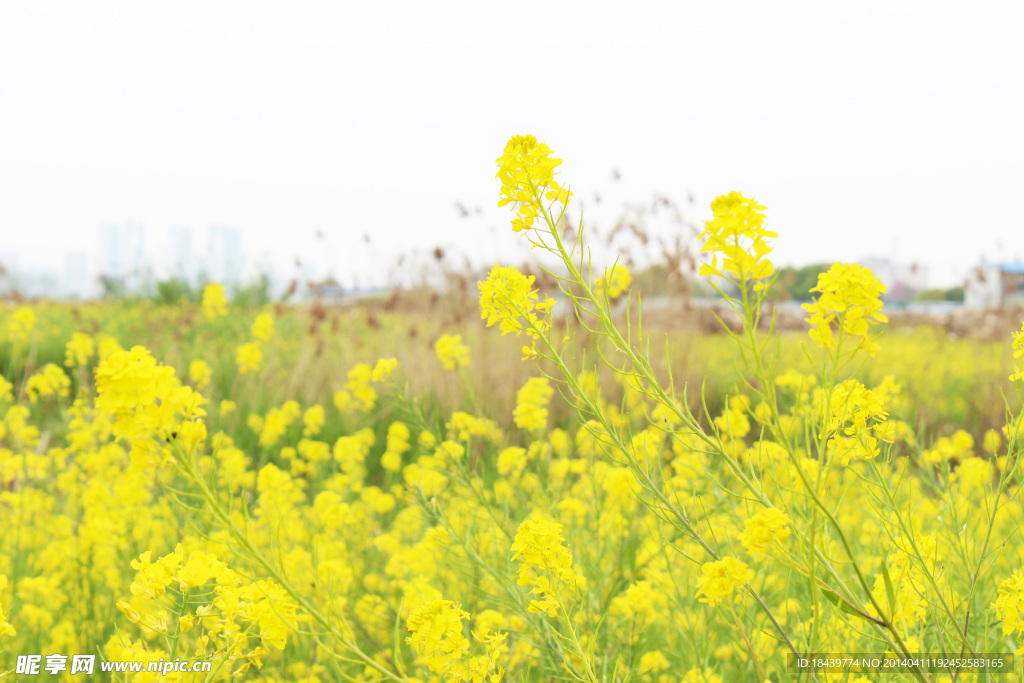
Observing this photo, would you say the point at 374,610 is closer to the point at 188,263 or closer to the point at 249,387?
the point at 249,387

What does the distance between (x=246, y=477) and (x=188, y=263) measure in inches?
334

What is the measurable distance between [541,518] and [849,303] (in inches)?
27.6

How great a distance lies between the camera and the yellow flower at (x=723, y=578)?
910 millimetres

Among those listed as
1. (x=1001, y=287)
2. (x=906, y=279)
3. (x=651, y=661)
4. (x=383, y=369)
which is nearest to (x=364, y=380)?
(x=383, y=369)

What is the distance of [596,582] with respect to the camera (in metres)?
2.02

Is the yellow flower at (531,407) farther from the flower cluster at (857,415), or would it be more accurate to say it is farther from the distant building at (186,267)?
the distant building at (186,267)

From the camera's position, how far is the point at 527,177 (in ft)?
3.87

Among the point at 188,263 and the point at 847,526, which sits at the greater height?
the point at 188,263

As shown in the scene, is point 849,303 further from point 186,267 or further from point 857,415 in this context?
point 186,267

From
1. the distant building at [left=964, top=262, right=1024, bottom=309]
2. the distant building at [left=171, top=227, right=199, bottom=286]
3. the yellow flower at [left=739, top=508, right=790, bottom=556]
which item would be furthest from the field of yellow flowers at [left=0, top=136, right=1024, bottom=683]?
the distant building at [left=171, top=227, right=199, bottom=286]

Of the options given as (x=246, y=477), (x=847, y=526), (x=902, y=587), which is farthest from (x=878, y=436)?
(x=246, y=477)

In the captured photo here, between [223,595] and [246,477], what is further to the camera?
[246,477]

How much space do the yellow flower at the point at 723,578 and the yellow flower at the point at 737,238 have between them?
40 centimetres

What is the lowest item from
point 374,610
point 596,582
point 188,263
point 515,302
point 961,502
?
point 374,610
